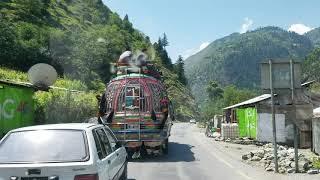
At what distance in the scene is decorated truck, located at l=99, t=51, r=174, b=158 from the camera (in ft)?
62.2

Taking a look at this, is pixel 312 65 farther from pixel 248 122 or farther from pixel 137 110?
pixel 137 110

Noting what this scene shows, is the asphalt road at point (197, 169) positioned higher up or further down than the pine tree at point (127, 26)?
further down

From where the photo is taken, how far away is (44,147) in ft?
25.6

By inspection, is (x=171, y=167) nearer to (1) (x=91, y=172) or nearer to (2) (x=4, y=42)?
(1) (x=91, y=172)

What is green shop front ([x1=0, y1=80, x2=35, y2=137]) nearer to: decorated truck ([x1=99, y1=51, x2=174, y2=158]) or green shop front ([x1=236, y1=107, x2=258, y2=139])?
decorated truck ([x1=99, y1=51, x2=174, y2=158])

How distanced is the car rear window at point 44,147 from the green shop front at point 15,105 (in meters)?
14.2

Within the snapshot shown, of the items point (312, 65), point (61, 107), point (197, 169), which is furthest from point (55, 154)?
point (312, 65)

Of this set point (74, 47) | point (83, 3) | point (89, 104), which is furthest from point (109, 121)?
point (83, 3)

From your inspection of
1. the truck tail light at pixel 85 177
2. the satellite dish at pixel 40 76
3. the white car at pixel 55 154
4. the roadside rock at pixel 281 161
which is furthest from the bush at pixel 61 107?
the truck tail light at pixel 85 177

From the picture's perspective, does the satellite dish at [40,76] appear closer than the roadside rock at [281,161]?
No

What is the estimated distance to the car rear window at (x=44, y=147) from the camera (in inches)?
301

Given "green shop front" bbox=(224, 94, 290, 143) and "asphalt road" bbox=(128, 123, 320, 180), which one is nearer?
"asphalt road" bbox=(128, 123, 320, 180)

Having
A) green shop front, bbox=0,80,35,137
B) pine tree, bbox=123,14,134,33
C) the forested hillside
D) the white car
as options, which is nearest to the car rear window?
the white car

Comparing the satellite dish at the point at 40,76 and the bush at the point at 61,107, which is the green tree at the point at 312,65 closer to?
the bush at the point at 61,107
